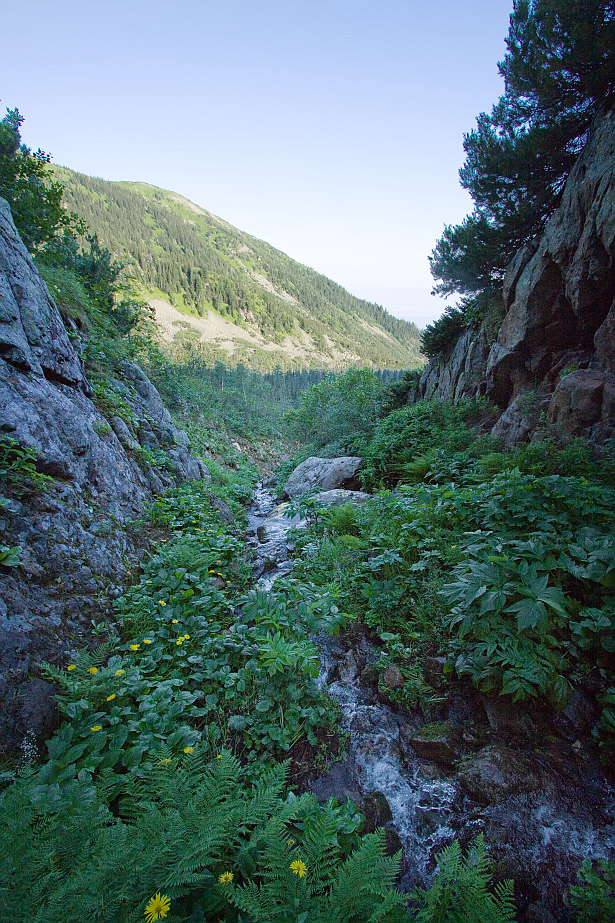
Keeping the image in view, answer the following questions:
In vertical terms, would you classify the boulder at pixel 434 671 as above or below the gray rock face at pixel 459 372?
below

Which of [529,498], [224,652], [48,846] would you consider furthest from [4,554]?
[529,498]

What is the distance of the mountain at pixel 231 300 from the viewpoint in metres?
80.5

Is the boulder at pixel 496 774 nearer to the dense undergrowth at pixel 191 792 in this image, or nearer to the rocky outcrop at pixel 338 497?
the dense undergrowth at pixel 191 792

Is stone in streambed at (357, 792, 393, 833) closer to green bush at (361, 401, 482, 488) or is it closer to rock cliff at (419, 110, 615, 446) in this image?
rock cliff at (419, 110, 615, 446)

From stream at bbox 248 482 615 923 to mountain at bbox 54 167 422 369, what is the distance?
65.8 m

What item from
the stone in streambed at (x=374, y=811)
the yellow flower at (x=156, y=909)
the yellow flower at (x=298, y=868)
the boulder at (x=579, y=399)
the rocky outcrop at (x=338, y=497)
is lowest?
the stone in streambed at (x=374, y=811)

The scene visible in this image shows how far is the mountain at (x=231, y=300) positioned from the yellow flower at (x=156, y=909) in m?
66.6

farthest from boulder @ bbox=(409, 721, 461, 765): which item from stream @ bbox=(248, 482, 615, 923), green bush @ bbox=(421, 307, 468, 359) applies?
green bush @ bbox=(421, 307, 468, 359)

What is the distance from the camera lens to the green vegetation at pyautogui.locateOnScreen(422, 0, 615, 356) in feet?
19.0

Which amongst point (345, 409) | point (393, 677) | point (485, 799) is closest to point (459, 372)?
point (345, 409)

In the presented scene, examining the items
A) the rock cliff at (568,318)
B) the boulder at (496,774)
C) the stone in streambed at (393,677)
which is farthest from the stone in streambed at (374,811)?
the rock cliff at (568,318)

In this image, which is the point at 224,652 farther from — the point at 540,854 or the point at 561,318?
the point at 561,318

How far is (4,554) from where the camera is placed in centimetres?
298

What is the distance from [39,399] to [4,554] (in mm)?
2256
